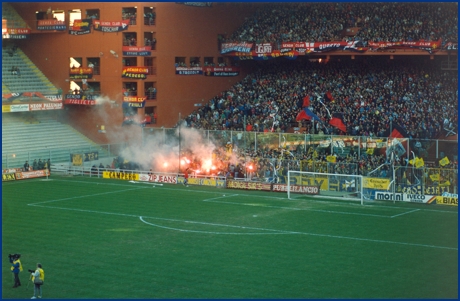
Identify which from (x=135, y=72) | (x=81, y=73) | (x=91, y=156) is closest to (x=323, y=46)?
(x=135, y=72)

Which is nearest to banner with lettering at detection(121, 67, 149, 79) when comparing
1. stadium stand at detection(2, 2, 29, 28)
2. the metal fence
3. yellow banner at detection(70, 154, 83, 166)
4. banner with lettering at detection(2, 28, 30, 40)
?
the metal fence

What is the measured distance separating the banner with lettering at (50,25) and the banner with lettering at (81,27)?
1.35m

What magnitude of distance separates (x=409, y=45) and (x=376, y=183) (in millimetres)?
18198

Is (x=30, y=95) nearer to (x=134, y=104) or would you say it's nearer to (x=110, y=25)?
(x=134, y=104)

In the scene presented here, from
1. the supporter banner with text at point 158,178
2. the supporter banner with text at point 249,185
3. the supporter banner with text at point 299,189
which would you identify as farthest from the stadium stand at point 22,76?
the supporter banner with text at point 299,189

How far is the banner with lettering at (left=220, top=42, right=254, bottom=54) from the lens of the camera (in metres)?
64.0

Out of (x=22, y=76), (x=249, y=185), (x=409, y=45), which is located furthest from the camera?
(x=22, y=76)

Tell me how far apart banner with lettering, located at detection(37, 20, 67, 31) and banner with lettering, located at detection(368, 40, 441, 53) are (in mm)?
24202

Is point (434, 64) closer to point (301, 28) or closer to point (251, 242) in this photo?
point (301, 28)

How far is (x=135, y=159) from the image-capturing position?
55.1 m

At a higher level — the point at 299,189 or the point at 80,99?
the point at 80,99

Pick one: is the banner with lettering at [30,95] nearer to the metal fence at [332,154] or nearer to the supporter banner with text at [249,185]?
the metal fence at [332,154]

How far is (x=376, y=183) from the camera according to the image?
4319 cm

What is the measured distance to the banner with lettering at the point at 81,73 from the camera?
6066 cm
